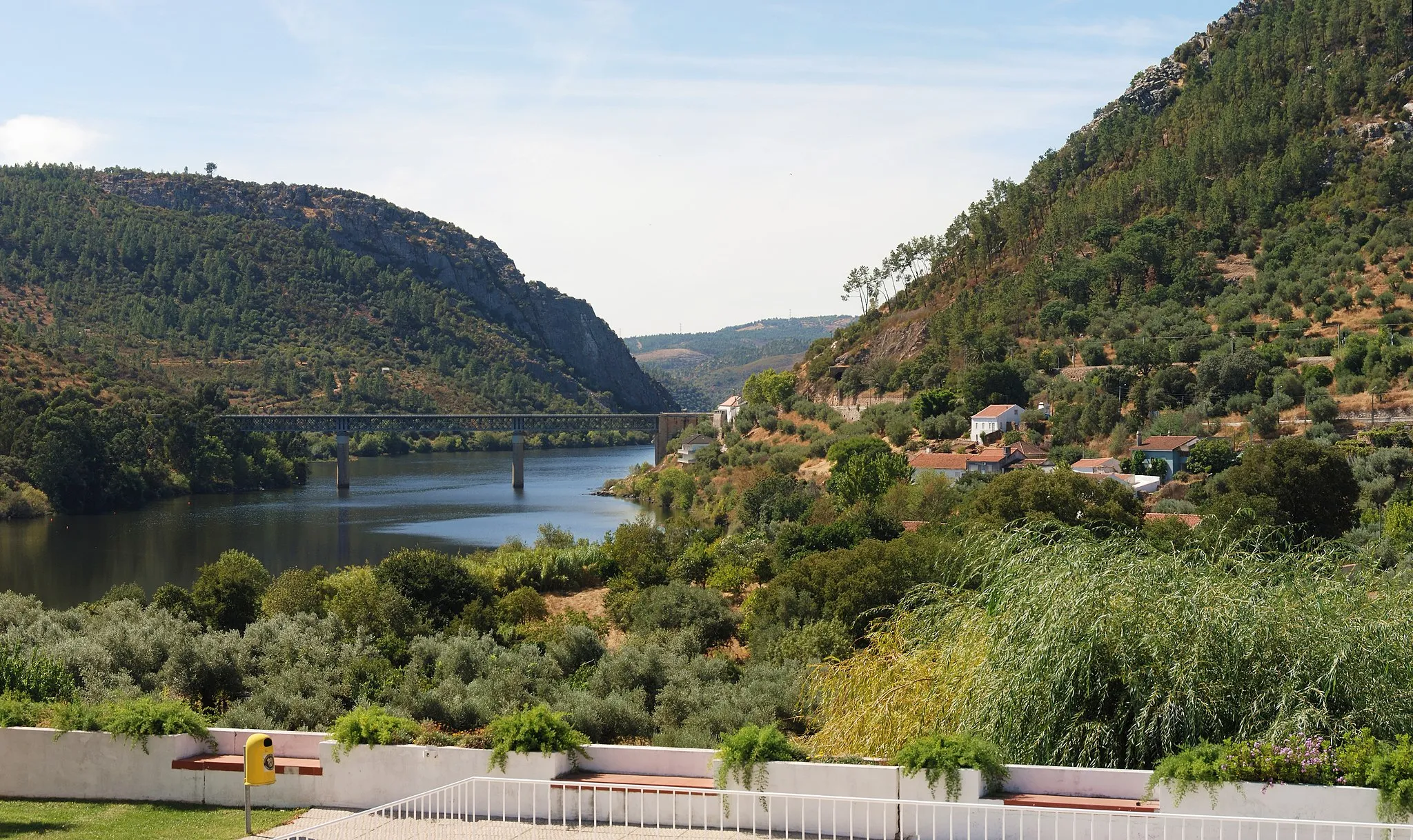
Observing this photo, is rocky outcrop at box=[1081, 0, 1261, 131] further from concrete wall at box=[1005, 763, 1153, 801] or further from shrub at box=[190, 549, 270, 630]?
Answer: concrete wall at box=[1005, 763, 1153, 801]

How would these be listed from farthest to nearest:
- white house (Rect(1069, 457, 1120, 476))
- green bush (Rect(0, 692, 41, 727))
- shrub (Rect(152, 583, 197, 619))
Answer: white house (Rect(1069, 457, 1120, 476)), shrub (Rect(152, 583, 197, 619)), green bush (Rect(0, 692, 41, 727))

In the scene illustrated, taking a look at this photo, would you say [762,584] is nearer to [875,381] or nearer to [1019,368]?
[1019,368]

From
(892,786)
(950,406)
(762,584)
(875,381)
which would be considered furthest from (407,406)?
(892,786)

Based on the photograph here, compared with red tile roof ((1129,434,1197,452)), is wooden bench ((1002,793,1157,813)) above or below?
below

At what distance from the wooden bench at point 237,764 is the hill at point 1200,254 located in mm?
46675

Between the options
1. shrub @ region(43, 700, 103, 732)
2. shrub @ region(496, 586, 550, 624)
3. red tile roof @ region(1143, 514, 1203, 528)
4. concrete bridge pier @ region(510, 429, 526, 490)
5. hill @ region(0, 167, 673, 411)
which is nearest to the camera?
shrub @ region(43, 700, 103, 732)

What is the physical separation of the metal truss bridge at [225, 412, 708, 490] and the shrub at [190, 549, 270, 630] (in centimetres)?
5663

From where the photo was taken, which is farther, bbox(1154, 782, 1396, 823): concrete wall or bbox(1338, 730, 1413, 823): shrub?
bbox(1154, 782, 1396, 823): concrete wall

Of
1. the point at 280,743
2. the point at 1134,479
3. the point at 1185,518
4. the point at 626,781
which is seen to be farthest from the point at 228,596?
the point at 1134,479

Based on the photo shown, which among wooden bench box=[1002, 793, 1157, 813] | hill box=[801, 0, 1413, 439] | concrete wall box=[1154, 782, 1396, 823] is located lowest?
wooden bench box=[1002, 793, 1157, 813]

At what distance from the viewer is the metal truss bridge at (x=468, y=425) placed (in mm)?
89062

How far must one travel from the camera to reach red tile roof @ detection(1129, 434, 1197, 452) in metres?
48.6

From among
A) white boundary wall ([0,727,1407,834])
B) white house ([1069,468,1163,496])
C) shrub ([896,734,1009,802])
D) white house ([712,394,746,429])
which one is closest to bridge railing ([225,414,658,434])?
white house ([712,394,746,429])

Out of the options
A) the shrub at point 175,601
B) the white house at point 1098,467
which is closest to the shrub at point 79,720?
the shrub at point 175,601
